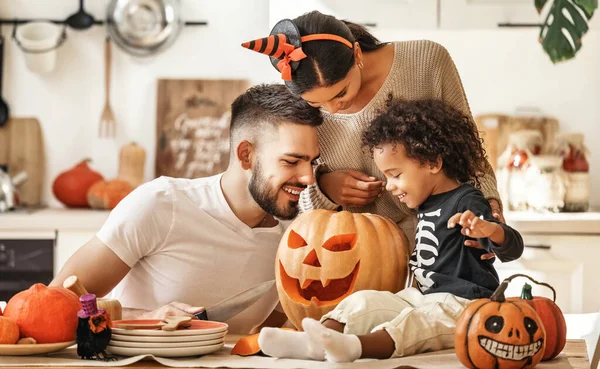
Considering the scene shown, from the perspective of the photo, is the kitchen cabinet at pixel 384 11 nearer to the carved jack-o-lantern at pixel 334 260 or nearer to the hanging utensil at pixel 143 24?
the hanging utensil at pixel 143 24

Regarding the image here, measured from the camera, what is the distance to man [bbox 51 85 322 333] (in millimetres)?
1801

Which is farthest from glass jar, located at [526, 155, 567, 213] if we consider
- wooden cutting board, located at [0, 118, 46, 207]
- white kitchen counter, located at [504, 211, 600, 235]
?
wooden cutting board, located at [0, 118, 46, 207]

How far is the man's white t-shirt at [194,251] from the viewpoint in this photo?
74.0 inches

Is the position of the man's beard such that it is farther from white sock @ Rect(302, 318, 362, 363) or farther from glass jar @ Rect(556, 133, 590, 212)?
glass jar @ Rect(556, 133, 590, 212)

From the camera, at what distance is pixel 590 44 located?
3.87m

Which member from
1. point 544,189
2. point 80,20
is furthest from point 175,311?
point 80,20

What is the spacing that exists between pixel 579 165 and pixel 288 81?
238cm

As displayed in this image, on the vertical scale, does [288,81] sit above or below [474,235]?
above

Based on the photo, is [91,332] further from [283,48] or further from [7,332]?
[283,48]

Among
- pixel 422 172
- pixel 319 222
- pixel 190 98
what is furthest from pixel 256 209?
pixel 190 98

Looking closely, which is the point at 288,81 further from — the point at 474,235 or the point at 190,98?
the point at 190,98

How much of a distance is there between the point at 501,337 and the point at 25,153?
320 cm

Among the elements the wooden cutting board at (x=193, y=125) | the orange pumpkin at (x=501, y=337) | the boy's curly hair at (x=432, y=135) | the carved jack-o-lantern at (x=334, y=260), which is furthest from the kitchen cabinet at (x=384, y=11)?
the orange pumpkin at (x=501, y=337)

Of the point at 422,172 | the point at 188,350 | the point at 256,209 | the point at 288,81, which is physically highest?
the point at 288,81
